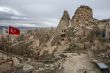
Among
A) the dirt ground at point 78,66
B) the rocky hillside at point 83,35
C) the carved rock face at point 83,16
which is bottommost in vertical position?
the dirt ground at point 78,66

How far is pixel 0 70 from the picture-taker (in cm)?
2262

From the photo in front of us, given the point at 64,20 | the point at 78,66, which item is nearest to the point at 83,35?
the point at 64,20

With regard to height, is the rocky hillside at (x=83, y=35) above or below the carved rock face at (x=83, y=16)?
below

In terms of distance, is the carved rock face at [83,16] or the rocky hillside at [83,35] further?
the carved rock face at [83,16]

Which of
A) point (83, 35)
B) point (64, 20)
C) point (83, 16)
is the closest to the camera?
point (83, 35)

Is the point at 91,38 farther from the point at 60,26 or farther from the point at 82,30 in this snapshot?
the point at 60,26

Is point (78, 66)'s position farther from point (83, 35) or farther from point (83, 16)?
point (83, 16)

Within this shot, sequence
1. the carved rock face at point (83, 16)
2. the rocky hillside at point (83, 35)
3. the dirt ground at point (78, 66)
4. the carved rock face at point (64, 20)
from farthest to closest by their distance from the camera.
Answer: the carved rock face at point (64, 20), the carved rock face at point (83, 16), the rocky hillside at point (83, 35), the dirt ground at point (78, 66)

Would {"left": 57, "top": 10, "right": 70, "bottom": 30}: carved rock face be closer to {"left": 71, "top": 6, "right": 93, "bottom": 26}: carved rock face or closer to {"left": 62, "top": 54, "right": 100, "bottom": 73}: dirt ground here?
{"left": 71, "top": 6, "right": 93, "bottom": 26}: carved rock face

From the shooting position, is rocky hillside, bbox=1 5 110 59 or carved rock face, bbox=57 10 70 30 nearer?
rocky hillside, bbox=1 5 110 59

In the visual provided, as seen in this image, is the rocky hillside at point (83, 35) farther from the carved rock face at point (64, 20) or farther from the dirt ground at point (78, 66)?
the dirt ground at point (78, 66)

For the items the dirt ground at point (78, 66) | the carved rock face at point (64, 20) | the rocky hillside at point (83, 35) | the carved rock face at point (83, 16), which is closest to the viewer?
the dirt ground at point (78, 66)

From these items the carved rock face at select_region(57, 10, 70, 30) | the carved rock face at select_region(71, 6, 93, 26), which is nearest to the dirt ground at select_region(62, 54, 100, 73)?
the carved rock face at select_region(71, 6, 93, 26)

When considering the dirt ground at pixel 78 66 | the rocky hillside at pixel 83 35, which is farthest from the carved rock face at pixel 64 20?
the dirt ground at pixel 78 66
